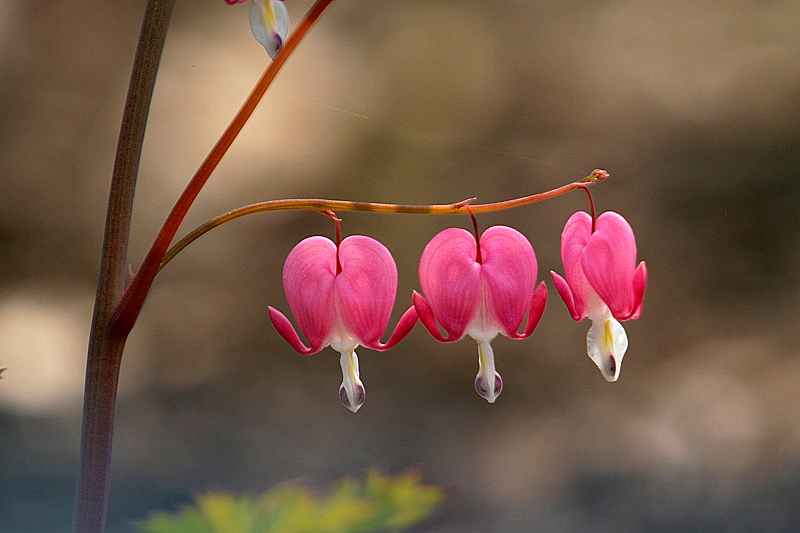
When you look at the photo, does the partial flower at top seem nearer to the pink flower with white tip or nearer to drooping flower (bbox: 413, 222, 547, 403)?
the pink flower with white tip

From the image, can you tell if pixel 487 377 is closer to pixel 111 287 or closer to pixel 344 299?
pixel 344 299

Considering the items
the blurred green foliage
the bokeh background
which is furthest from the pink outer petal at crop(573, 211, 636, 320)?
the bokeh background

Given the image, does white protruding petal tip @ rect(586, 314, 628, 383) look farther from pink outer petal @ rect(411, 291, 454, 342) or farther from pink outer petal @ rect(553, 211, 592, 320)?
pink outer petal @ rect(411, 291, 454, 342)

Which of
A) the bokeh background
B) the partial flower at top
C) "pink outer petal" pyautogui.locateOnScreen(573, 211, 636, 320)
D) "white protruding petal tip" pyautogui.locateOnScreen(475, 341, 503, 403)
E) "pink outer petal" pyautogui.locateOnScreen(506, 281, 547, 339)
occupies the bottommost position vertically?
"white protruding petal tip" pyautogui.locateOnScreen(475, 341, 503, 403)

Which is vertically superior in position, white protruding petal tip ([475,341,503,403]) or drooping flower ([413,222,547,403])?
drooping flower ([413,222,547,403])

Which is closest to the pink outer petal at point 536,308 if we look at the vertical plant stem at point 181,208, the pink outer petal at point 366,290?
the pink outer petal at point 366,290

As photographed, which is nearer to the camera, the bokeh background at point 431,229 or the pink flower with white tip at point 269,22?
the pink flower with white tip at point 269,22

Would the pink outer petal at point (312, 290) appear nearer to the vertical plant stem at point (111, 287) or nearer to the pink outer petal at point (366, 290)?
the pink outer petal at point (366, 290)

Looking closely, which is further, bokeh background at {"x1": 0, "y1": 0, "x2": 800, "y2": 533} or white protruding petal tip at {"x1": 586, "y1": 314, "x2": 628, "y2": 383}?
bokeh background at {"x1": 0, "y1": 0, "x2": 800, "y2": 533}
